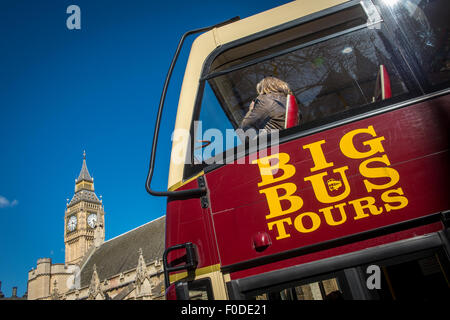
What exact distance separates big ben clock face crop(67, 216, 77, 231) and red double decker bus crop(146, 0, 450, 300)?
6578 cm

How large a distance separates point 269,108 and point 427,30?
115 cm

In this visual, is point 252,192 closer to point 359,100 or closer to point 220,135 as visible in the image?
point 220,135

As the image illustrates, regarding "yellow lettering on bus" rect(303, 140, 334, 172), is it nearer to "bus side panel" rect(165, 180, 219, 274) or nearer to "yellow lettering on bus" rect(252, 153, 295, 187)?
"yellow lettering on bus" rect(252, 153, 295, 187)

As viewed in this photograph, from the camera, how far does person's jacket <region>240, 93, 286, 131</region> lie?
7.19ft

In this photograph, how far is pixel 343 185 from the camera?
1.68 m

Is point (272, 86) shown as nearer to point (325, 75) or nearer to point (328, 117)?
point (328, 117)

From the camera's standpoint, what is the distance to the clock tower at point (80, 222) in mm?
56500

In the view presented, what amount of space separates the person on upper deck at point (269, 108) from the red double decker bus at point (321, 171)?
130 millimetres

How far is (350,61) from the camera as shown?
2.59 meters

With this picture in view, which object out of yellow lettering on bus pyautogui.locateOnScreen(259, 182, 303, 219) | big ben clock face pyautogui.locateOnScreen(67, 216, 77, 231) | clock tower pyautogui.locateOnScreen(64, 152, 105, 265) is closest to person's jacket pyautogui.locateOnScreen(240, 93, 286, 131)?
yellow lettering on bus pyautogui.locateOnScreen(259, 182, 303, 219)

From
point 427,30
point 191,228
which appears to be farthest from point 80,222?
point 427,30

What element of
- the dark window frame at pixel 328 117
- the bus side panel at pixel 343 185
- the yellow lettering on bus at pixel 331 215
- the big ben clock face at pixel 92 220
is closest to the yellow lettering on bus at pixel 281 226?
the bus side panel at pixel 343 185

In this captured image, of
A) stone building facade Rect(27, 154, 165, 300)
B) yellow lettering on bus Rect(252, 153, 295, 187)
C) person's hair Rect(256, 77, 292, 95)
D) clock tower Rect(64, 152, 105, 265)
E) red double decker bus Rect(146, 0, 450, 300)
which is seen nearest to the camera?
red double decker bus Rect(146, 0, 450, 300)
